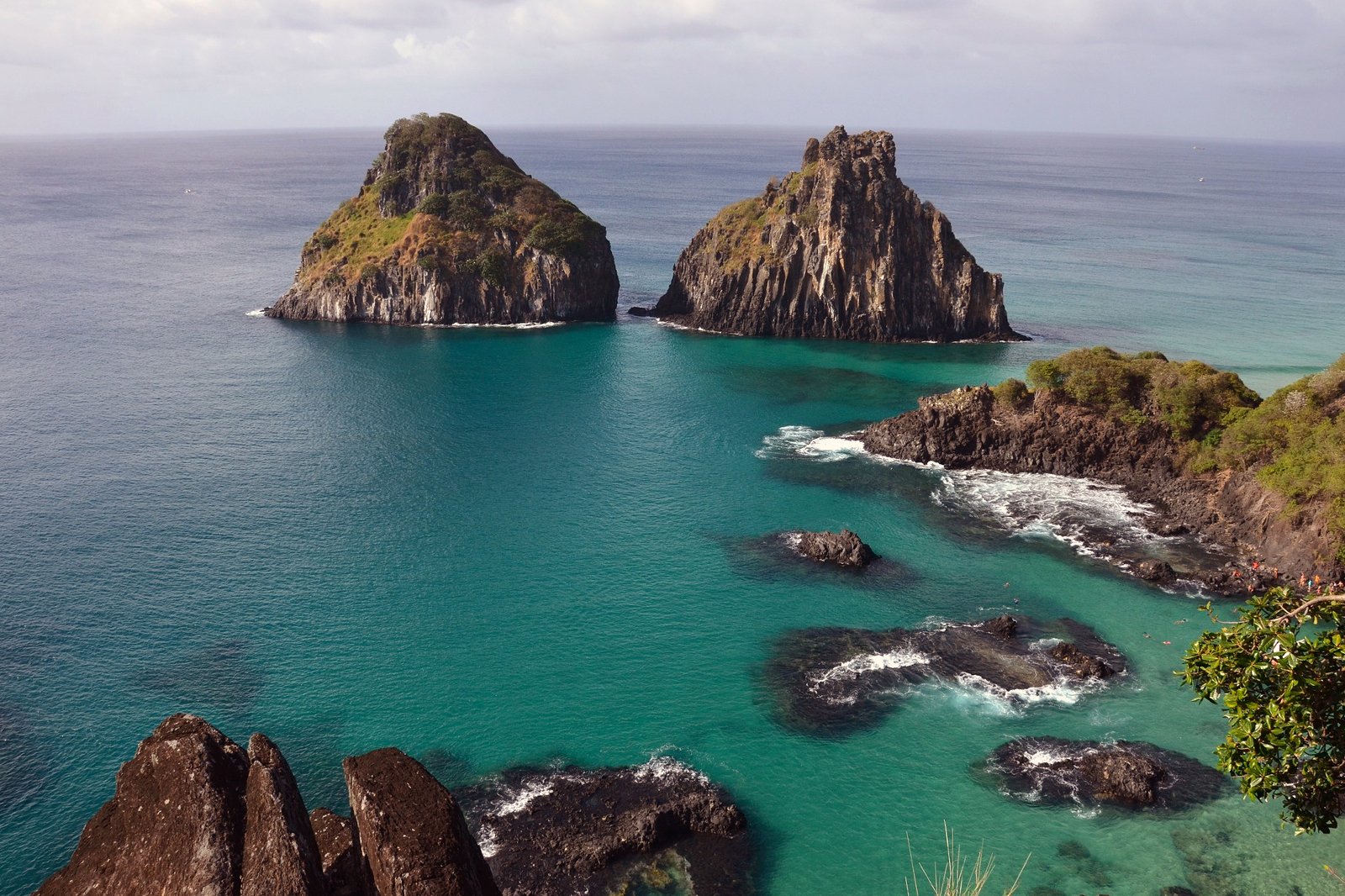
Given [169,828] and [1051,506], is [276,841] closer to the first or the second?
[169,828]

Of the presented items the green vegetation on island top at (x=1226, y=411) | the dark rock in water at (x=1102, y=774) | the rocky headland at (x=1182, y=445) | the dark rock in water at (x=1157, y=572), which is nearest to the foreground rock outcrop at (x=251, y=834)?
the dark rock in water at (x=1102, y=774)

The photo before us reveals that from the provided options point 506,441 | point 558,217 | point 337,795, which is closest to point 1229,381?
point 506,441

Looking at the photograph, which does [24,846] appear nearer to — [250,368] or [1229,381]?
[250,368]

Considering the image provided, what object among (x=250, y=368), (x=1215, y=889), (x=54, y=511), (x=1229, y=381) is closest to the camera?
(x=1215, y=889)

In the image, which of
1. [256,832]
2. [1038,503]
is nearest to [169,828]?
[256,832]

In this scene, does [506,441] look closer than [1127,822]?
No

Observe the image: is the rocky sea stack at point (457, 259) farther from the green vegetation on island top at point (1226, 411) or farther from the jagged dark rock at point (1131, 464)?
the green vegetation on island top at point (1226, 411)
